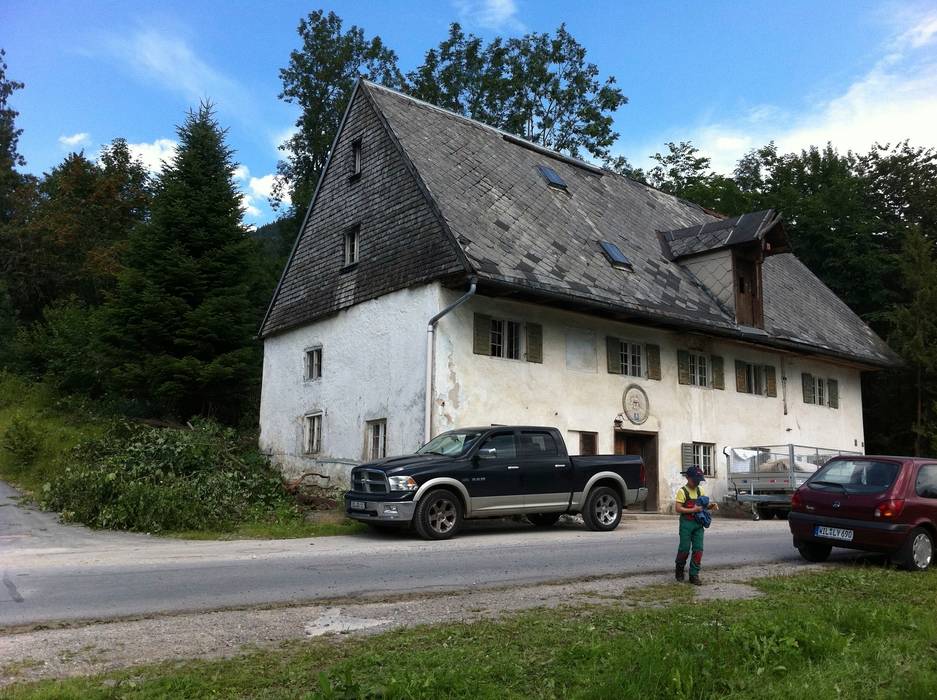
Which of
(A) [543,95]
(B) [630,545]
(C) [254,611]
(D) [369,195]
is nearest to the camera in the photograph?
(C) [254,611]

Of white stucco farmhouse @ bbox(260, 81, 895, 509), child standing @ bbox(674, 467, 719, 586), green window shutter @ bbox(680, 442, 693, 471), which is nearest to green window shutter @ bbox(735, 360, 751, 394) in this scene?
white stucco farmhouse @ bbox(260, 81, 895, 509)

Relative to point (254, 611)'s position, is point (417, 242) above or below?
above

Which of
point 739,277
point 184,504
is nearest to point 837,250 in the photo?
point 739,277

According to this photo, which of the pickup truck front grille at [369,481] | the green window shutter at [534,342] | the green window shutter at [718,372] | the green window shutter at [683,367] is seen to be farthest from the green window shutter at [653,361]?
the pickup truck front grille at [369,481]

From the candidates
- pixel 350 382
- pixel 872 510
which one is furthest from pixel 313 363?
pixel 872 510

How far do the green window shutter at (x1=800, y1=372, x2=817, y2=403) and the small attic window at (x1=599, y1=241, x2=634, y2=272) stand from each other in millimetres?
8541

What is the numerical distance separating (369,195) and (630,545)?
1223cm

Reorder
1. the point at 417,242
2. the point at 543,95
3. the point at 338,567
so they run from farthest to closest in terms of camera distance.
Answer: the point at 543,95 < the point at 417,242 < the point at 338,567

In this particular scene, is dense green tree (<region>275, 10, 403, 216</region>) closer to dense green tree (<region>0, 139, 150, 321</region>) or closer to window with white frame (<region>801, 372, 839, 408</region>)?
dense green tree (<region>0, 139, 150, 321</region>)

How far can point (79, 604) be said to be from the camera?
805 centimetres

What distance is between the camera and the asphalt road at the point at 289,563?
8.38 metres

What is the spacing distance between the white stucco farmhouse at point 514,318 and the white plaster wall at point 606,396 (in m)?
0.05

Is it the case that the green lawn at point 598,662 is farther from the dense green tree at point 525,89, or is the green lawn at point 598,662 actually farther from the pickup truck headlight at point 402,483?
the dense green tree at point 525,89

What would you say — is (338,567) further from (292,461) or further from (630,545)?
(292,461)
